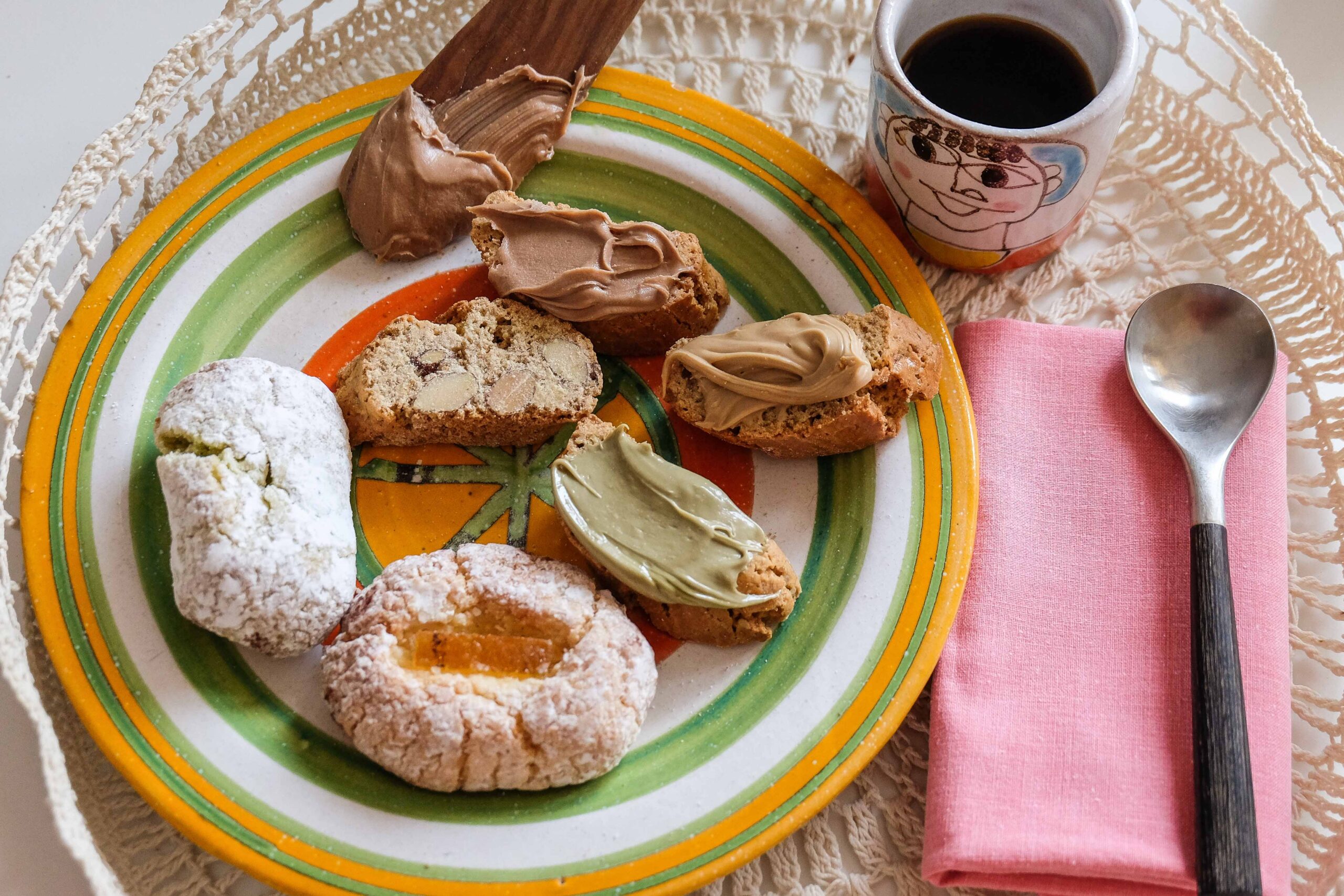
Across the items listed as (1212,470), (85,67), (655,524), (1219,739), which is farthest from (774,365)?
(85,67)

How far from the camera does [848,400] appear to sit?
2061mm

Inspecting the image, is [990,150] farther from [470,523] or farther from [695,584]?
[470,523]

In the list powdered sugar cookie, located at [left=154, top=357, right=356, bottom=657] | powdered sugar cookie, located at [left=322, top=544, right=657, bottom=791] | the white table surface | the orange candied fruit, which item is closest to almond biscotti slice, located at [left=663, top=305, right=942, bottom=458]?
powdered sugar cookie, located at [left=322, top=544, right=657, bottom=791]

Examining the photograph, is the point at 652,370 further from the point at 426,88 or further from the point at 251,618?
the point at 251,618

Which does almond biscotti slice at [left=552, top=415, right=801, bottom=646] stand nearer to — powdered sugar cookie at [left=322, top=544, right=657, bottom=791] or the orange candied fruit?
powdered sugar cookie at [left=322, top=544, right=657, bottom=791]

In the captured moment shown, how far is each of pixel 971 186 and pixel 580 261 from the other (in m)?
0.78

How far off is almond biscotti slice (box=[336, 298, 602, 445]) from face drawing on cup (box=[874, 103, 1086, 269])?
28.6 inches

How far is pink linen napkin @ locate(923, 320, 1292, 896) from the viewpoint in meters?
1.97

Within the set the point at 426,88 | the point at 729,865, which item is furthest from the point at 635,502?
the point at 426,88

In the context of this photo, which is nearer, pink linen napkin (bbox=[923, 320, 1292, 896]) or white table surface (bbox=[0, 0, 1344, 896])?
pink linen napkin (bbox=[923, 320, 1292, 896])

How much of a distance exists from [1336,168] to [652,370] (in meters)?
1.49

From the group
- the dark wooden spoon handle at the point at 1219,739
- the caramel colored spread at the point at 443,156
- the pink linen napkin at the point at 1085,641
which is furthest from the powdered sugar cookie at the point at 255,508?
the dark wooden spoon handle at the point at 1219,739

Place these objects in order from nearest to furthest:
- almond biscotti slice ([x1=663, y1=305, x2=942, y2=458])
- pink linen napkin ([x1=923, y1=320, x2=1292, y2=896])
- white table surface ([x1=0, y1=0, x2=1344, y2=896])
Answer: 1. pink linen napkin ([x1=923, y1=320, x2=1292, y2=896])
2. almond biscotti slice ([x1=663, y1=305, x2=942, y2=458])
3. white table surface ([x1=0, y1=0, x2=1344, y2=896])

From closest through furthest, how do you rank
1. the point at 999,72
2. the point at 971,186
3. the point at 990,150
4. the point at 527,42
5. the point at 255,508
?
the point at 255,508
the point at 990,150
the point at 971,186
the point at 999,72
the point at 527,42
